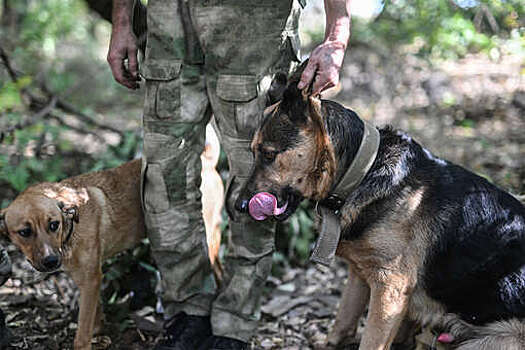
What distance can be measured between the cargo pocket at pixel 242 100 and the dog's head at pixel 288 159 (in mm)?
228

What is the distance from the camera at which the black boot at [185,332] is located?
12.1 feet

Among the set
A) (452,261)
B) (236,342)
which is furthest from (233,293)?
(452,261)

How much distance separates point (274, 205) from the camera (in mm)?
3100

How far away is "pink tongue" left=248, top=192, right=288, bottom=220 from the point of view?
307 cm

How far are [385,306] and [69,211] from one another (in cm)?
217

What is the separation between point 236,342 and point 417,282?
1.34 metres

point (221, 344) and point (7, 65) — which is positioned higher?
point (7, 65)

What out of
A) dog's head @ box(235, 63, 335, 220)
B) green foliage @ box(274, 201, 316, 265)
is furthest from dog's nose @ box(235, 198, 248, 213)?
green foliage @ box(274, 201, 316, 265)

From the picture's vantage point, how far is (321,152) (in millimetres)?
3119

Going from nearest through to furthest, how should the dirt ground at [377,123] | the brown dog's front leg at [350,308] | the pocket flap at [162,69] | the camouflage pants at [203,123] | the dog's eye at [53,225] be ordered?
the camouflage pants at [203,123], the pocket flap at [162,69], the dog's eye at [53,225], the brown dog's front leg at [350,308], the dirt ground at [377,123]

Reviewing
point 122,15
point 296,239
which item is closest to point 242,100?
point 122,15

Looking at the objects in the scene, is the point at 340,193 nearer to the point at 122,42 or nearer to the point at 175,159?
the point at 175,159

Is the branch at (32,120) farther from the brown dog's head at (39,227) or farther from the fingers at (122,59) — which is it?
the fingers at (122,59)

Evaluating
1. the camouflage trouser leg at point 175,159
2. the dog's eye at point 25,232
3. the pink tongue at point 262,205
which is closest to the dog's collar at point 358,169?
the pink tongue at point 262,205
